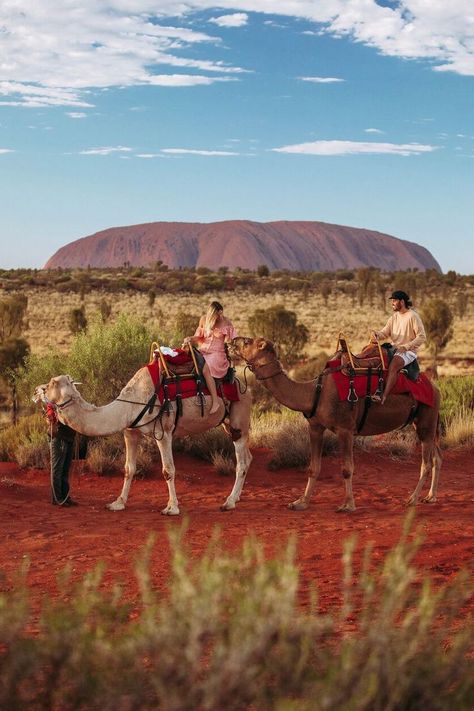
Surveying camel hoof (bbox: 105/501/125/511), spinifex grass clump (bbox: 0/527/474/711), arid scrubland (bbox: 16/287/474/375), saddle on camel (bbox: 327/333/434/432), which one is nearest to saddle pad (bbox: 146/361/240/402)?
camel hoof (bbox: 105/501/125/511)

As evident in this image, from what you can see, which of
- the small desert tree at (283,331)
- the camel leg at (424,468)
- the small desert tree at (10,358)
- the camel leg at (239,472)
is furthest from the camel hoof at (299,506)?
the small desert tree at (283,331)

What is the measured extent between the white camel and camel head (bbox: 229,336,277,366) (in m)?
0.63

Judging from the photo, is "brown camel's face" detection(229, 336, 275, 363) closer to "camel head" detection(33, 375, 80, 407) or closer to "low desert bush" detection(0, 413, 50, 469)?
"camel head" detection(33, 375, 80, 407)

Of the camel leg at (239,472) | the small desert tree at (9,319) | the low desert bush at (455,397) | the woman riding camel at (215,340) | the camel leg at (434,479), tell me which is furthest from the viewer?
the small desert tree at (9,319)

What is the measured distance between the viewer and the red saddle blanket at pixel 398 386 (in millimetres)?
10273

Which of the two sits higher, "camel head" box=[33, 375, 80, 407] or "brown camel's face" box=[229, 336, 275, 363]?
"brown camel's face" box=[229, 336, 275, 363]

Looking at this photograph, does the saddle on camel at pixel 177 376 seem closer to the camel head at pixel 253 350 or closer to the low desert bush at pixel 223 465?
the camel head at pixel 253 350

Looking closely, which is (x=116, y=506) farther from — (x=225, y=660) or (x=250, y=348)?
(x=225, y=660)

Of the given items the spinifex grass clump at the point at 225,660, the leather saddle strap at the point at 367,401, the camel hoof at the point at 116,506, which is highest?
the leather saddle strap at the point at 367,401

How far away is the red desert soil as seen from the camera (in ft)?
25.6

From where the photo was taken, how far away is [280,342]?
3119cm

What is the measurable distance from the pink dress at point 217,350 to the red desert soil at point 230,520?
5.39 feet

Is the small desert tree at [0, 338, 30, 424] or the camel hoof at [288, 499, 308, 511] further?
the small desert tree at [0, 338, 30, 424]

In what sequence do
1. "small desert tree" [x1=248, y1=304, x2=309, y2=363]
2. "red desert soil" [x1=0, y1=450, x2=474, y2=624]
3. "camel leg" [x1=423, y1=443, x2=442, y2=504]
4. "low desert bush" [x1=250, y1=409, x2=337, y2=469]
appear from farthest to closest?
"small desert tree" [x1=248, y1=304, x2=309, y2=363], "low desert bush" [x1=250, y1=409, x2=337, y2=469], "camel leg" [x1=423, y1=443, x2=442, y2=504], "red desert soil" [x1=0, y1=450, x2=474, y2=624]
